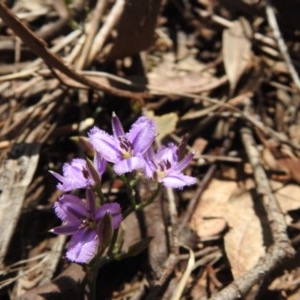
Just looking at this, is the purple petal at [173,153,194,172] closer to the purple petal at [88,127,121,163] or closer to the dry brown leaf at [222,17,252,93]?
the purple petal at [88,127,121,163]

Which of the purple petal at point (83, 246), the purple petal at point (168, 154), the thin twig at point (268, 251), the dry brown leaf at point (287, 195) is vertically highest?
the purple petal at point (168, 154)

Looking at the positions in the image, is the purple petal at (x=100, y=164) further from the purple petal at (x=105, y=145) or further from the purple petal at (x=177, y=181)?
the purple petal at (x=177, y=181)

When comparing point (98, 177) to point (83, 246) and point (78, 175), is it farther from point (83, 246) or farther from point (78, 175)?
point (83, 246)

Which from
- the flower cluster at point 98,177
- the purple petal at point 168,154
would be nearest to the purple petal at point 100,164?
the flower cluster at point 98,177

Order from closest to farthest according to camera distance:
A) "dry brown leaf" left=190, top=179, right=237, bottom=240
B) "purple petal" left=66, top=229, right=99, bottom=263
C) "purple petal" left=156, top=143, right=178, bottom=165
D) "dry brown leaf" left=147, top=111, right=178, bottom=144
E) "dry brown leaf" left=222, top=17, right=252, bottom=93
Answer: "purple petal" left=66, top=229, right=99, bottom=263, "purple petal" left=156, top=143, right=178, bottom=165, "dry brown leaf" left=190, top=179, right=237, bottom=240, "dry brown leaf" left=147, top=111, right=178, bottom=144, "dry brown leaf" left=222, top=17, right=252, bottom=93

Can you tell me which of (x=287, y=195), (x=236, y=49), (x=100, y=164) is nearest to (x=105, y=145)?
(x=100, y=164)

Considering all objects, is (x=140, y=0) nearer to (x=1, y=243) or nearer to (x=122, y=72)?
(x=122, y=72)

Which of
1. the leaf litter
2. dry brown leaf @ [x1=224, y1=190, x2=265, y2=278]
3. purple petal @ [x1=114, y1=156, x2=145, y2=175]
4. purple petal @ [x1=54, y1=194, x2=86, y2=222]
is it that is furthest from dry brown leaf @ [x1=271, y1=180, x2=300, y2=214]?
purple petal @ [x1=54, y1=194, x2=86, y2=222]
